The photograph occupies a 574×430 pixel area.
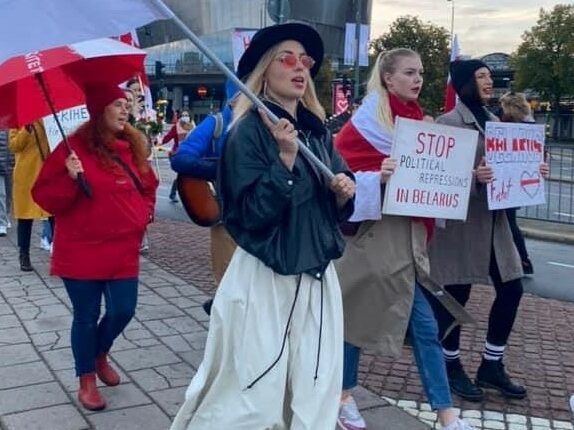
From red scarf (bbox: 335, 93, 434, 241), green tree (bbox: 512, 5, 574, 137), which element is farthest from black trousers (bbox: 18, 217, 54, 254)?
green tree (bbox: 512, 5, 574, 137)

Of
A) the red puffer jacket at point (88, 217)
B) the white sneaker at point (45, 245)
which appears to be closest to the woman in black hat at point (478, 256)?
the red puffer jacket at point (88, 217)

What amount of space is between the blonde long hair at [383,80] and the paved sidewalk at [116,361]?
5.09 ft

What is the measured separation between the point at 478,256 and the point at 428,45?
4210 cm

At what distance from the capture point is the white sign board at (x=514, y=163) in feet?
15.4

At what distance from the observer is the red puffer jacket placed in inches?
166

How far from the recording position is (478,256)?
464 centimetres

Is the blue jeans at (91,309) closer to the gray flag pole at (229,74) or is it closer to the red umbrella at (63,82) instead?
the red umbrella at (63,82)

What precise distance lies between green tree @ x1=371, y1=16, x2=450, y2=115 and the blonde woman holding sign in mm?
38719

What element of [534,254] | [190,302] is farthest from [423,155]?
[534,254]

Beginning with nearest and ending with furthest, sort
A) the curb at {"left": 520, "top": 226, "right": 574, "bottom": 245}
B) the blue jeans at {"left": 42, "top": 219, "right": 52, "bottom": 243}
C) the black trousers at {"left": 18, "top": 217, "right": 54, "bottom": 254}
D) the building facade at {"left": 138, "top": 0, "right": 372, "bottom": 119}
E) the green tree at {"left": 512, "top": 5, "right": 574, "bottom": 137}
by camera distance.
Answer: the black trousers at {"left": 18, "top": 217, "right": 54, "bottom": 254} → the blue jeans at {"left": 42, "top": 219, "right": 52, "bottom": 243} → the curb at {"left": 520, "top": 226, "right": 574, "bottom": 245} → the building facade at {"left": 138, "top": 0, "right": 372, "bottom": 119} → the green tree at {"left": 512, "top": 5, "right": 574, "bottom": 137}

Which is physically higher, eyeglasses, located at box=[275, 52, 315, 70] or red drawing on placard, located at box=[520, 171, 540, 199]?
eyeglasses, located at box=[275, 52, 315, 70]

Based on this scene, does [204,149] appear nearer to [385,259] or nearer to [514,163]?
[385,259]

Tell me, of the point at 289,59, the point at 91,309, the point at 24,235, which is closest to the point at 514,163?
the point at 289,59

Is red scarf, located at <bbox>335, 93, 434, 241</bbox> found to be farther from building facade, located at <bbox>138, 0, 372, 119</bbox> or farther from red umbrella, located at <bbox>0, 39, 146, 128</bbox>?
red umbrella, located at <bbox>0, 39, 146, 128</bbox>
